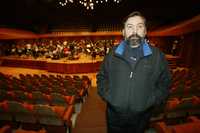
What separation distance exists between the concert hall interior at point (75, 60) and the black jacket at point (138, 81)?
1.57 feet

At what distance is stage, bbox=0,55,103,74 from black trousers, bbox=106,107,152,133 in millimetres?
13320

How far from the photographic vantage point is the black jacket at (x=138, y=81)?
2326 mm

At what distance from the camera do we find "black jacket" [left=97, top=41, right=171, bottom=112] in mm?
2326

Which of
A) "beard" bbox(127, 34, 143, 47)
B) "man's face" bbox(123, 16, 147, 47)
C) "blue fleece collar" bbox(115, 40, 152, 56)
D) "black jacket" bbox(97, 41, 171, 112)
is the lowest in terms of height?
"black jacket" bbox(97, 41, 171, 112)

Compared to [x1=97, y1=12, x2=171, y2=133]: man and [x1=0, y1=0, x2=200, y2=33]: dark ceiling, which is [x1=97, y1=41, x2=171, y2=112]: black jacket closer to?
[x1=97, y1=12, x2=171, y2=133]: man

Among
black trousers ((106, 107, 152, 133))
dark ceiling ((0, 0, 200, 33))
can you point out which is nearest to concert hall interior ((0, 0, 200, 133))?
dark ceiling ((0, 0, 200, 33))

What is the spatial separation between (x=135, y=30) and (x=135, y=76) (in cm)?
42

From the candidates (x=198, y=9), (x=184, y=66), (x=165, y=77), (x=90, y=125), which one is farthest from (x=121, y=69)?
(x=198, y=9)

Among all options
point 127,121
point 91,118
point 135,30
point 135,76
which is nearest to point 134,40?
point 135,30

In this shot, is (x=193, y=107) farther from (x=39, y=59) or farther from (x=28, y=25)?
(x=28, y=25)

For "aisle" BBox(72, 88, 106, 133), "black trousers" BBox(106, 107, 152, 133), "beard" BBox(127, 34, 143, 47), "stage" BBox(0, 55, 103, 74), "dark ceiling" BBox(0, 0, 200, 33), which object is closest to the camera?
"beard" BBox(127, 34, 143, 47)

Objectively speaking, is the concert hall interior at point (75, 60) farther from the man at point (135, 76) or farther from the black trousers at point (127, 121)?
the black trousers at point (127, 121)

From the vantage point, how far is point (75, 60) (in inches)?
663

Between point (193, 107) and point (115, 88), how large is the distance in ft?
11.3
